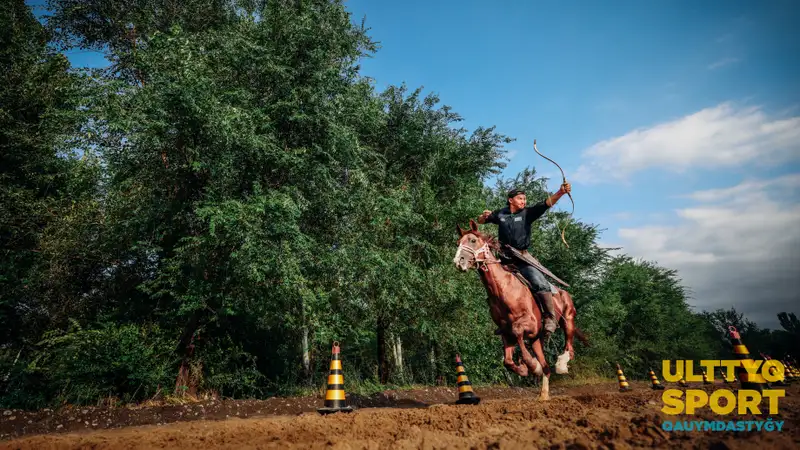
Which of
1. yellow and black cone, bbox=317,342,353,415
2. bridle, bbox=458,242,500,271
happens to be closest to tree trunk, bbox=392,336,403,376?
bridle, bbox=458,242,500,271

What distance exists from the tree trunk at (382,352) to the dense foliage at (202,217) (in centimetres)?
9

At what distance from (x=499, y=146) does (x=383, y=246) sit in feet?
31.2

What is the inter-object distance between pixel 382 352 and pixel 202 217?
9295 millimetres

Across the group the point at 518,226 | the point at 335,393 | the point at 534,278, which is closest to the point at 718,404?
the point at 534,278

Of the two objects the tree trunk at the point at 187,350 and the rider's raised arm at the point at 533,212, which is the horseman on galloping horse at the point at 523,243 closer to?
the rider's raised arm at the point at 533,212

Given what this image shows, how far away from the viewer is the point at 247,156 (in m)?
10.8

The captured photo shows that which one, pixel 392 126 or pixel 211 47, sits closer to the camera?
pixel 211 47

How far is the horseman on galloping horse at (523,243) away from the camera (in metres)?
7.10

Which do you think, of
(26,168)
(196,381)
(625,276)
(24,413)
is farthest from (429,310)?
(625,276)

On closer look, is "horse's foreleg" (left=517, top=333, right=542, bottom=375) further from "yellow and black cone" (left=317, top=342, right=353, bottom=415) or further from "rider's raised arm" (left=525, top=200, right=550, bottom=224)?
"yellow and black cone" (left=317, top=342, right=353, bottom=415)

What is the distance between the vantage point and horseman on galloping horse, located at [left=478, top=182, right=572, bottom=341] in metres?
7.10

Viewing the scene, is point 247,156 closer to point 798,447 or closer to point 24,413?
point 24,413

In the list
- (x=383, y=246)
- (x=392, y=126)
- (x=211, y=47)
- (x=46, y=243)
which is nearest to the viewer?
(x=46, y=243)

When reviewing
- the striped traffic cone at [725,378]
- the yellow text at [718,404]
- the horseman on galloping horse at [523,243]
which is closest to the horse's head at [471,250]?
the horseman on galloping horse at [523,243]
